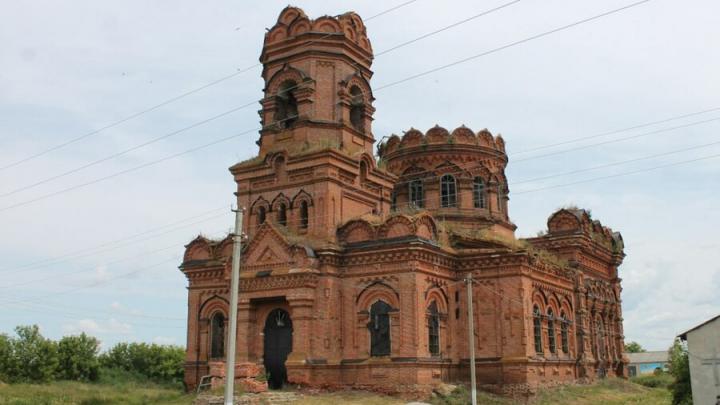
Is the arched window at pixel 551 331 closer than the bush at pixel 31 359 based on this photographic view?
Yes

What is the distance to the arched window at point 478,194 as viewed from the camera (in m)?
36.0

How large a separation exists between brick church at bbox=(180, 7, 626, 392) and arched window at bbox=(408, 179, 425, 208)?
12.2 ft

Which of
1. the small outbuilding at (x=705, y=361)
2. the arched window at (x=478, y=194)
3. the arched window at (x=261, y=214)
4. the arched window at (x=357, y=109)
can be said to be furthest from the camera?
the arched window at (x=478, y=194)

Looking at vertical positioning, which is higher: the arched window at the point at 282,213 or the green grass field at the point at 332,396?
the arched window at the point at 282,213

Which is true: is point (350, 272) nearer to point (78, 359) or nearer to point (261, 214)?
point (261, 214)

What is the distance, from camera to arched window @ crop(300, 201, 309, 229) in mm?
28031

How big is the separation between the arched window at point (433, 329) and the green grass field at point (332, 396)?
68.7 inches

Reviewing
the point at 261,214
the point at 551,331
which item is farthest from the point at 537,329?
the point at 261,214

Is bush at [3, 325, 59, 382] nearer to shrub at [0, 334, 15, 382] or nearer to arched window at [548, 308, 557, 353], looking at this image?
shrub at [0, 334, 15, 382]

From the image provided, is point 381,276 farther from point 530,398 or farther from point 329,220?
point 530,398

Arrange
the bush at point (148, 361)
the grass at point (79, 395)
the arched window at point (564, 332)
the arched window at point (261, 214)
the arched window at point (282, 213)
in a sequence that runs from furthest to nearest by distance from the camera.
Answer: the bush at point (148, 361) → the arched window at point (564, 332) → the arched window at point (261, 214) → the arched window at point (282, 213) → the grass at point (79, 395)

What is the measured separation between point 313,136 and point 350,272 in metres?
5.75

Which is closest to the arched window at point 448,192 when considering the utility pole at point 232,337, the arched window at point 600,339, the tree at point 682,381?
the arched window at point 600,339

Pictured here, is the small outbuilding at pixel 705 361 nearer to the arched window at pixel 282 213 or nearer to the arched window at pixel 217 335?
the arched window at pixel 282 213
